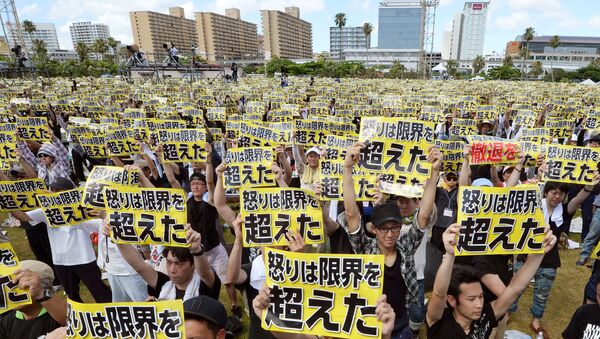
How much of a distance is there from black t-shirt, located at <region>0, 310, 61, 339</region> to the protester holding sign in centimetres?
321

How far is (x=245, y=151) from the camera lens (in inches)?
195

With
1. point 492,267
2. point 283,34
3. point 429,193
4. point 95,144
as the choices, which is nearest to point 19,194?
point 95,144

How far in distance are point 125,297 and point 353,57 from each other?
14121 centimetres

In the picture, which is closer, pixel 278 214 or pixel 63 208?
pixel 278 214

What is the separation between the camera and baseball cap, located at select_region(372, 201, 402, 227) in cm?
312

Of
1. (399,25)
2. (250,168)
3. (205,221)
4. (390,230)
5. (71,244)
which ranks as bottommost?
(71,244)

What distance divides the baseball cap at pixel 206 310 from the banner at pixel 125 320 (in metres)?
0.08

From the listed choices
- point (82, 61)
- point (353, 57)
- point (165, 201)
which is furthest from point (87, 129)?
point (353, 57)

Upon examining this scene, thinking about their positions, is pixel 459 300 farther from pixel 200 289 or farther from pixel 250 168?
pixel 250 168

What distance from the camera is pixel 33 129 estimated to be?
28.7 ft

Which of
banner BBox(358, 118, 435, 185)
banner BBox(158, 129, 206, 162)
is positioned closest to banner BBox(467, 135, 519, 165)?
banner BBox(358, 118, 435, 185)

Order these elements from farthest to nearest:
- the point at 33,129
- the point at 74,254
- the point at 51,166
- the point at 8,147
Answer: the point at 33,129 < the point at 51,166 < the point at 8,147 < the point at 74,254

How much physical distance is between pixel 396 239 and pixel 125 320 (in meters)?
2.29

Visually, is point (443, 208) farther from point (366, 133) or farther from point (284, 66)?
point (284, 66)
